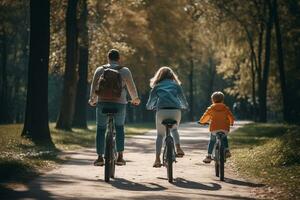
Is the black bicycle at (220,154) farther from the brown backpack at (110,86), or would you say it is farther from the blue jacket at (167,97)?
the brown backpack at (110,86)

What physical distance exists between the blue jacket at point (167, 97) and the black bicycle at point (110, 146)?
0.98 metres

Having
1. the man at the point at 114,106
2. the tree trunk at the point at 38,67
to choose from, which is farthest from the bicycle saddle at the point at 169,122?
the tree trunk at the point at 38,67

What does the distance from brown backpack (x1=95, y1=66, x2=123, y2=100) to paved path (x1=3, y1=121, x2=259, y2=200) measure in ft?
4.71

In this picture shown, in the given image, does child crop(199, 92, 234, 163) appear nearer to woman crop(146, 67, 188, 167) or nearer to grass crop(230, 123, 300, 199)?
woman crop(146, 67, 188, 167)

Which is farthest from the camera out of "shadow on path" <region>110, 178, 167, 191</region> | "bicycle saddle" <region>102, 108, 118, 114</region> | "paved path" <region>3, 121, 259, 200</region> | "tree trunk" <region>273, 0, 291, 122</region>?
"tree trunk" <region>273, 0, 291, 122</region>

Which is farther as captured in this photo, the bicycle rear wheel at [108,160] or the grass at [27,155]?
the grass at [27,155]

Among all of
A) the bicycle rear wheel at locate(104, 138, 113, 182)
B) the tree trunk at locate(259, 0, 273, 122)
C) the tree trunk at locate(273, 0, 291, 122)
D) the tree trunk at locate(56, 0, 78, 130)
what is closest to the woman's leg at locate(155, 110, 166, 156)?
the bicycle rear wheel at locate(104, 138, 113, 182)

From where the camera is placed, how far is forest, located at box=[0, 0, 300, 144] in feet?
94.7

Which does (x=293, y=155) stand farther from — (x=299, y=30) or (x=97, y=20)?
(x=299, y=30)

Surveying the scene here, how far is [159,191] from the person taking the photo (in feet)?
34.8

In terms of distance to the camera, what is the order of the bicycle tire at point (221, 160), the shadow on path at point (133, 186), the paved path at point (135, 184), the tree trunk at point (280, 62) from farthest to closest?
the tree trunk at point (280, 62), the bicycle tire at point (221, 160), the shadow on path at point (133, 186), the paved path at point (135, 184)

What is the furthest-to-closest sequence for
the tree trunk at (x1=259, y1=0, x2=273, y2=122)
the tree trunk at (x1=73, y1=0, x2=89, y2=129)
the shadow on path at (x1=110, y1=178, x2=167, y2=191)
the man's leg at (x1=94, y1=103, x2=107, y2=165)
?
the tree trunk at (x1=259, y1=0, x2=273, y2=122) < the tree trunk at (x1=73, y1=0, x2=89, y2=129) < the man's leg at (x1=94, y1=103, x2=107, y2=165) < the shadow on path at (x1=110, y1=178, x2=167, y2=191)

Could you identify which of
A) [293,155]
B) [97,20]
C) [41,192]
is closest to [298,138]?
[293,155]

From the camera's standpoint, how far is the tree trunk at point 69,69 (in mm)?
29000
